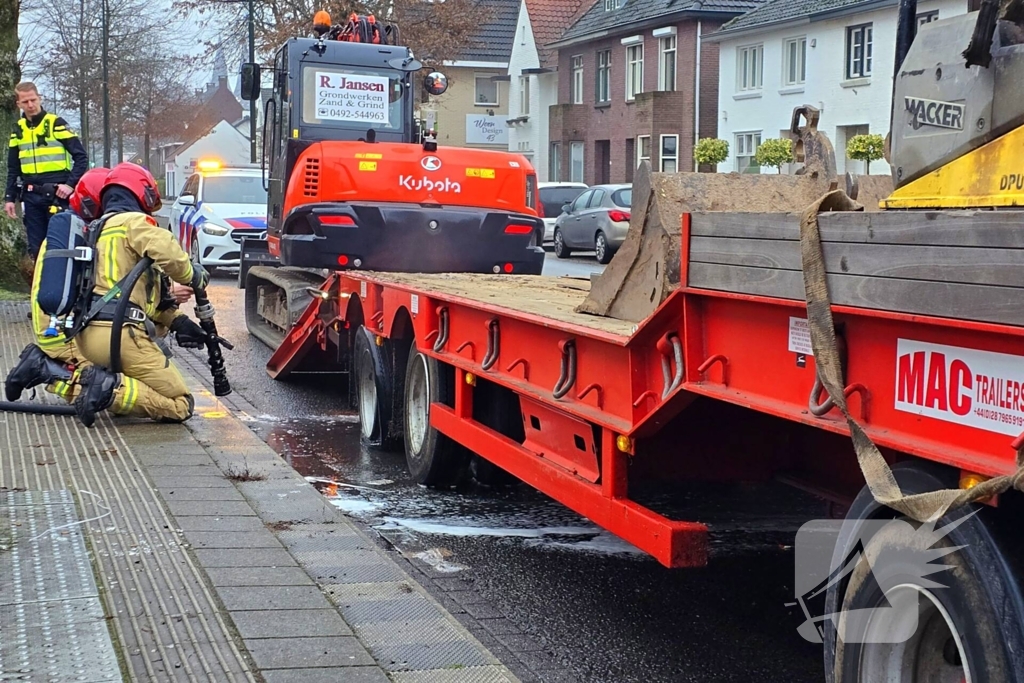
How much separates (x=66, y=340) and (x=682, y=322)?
5.21 meters

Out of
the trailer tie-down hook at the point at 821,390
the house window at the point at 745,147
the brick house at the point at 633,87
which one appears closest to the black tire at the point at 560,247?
the house window at the point at 745,147

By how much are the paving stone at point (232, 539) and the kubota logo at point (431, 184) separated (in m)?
5.50

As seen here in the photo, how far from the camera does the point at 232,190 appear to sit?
2188cm

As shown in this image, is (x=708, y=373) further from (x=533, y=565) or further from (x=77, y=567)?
(x=77, y=567)

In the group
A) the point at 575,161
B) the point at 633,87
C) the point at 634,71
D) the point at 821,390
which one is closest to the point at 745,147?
the point at 633,87

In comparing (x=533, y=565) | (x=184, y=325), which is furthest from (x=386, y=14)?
(x=533, y=565)

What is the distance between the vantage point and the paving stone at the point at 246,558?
526 centimetres

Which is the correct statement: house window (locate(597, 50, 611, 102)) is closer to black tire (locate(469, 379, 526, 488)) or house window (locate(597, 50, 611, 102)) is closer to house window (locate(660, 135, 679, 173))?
house window (locate(660, 135, 679, 173))

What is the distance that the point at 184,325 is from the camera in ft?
28.3

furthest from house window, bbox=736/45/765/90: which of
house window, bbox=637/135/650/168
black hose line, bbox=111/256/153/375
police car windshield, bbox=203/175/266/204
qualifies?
black hose line, bbox=111/256/153/375

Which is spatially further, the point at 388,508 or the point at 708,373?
the point at 388,508

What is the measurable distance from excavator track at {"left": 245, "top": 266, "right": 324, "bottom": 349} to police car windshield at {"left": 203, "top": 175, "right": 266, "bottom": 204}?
7.43 meters

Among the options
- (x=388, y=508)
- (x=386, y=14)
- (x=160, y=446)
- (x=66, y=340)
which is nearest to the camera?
(x=388, y=508)

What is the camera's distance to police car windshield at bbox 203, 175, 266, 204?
21.7 metres
